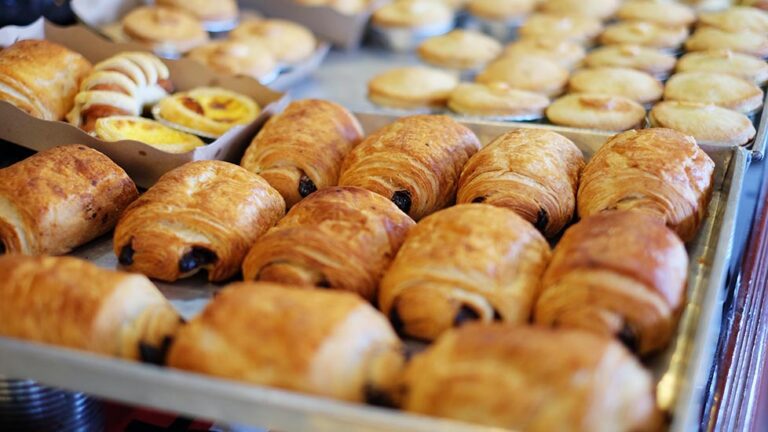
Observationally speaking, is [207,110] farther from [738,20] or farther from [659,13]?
[738,20]

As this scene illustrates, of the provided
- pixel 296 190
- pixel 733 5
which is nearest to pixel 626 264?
pixel 296 190

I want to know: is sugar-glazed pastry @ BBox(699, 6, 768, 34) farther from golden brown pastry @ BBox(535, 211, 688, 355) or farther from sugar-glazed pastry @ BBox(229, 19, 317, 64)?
golden brown pastry @ BBox(535, 211, 688, 355)

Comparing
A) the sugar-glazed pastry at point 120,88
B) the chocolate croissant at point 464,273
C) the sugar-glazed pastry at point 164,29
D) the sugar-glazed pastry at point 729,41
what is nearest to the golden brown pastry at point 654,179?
the chocolate croissant at point 464,273

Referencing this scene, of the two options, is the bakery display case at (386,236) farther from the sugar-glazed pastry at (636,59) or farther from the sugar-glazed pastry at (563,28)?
the sugar-glazed pastry at (563,28)

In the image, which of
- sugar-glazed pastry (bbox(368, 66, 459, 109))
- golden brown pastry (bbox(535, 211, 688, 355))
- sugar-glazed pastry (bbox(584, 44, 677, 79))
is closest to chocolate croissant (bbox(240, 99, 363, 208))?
sugar-glazed pastry (bbox(368, 66, 459, 109))

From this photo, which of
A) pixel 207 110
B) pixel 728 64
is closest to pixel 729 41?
pixel 728 64
